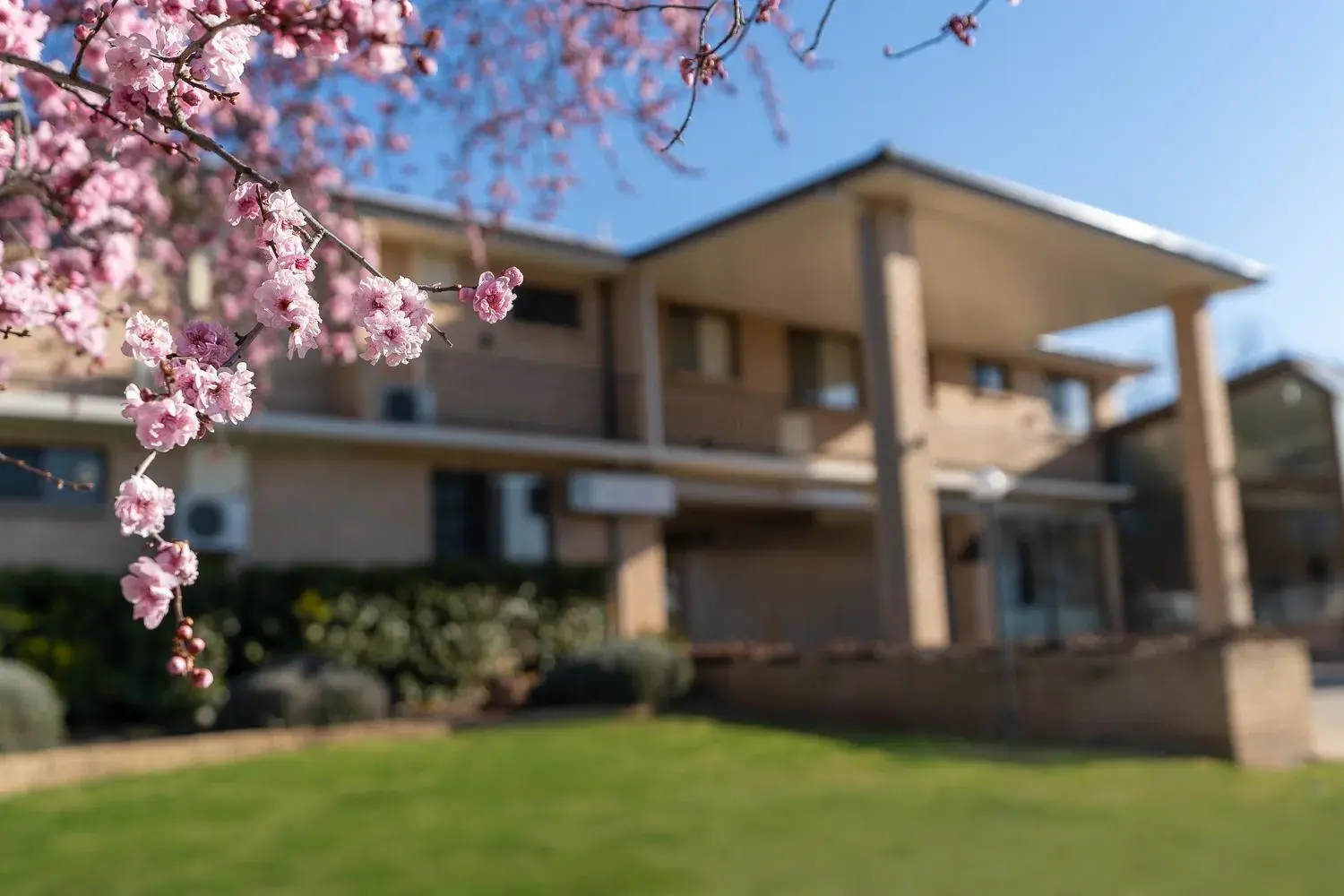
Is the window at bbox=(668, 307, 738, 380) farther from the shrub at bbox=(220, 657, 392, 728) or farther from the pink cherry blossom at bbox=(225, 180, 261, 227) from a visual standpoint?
the pink cherry blossom at bbox=(225, 180, 261, 227)

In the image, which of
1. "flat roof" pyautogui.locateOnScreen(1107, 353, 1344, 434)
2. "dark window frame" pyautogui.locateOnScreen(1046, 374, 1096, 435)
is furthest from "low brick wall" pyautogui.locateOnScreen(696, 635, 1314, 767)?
"dark window frame" pyautogui.locateOnScreen(1046, 374, 1096, 435)

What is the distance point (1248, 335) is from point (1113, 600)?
2370 centimetres

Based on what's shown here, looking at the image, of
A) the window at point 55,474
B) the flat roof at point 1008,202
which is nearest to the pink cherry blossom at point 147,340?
the window at point 55,474

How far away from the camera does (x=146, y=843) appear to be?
7016 mm

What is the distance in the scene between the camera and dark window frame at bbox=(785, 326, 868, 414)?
20625 mm

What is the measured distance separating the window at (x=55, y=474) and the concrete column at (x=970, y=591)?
48.3 feet

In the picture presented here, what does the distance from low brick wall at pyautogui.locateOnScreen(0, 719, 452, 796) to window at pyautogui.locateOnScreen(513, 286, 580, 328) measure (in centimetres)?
757

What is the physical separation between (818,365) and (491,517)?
23.2 feet

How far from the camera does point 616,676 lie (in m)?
13.4

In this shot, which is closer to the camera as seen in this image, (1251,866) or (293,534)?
(1251,866)

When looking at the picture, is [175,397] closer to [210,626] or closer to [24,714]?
[24,714]

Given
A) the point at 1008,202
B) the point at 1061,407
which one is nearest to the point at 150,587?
the point at 1008,202

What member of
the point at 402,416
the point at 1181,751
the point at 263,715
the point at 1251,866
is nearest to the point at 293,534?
the point at 402,416

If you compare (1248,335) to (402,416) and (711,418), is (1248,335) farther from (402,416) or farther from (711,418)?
(402,416)
